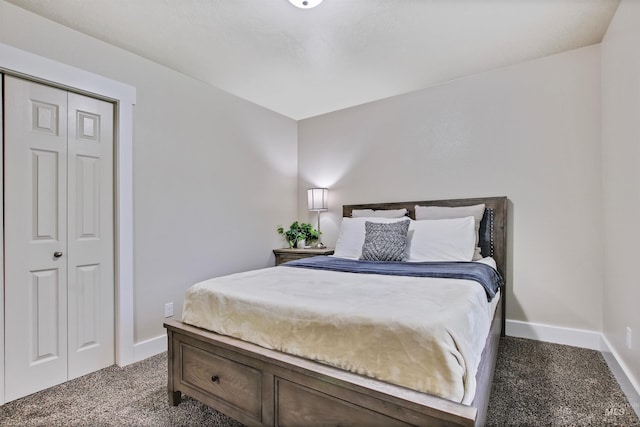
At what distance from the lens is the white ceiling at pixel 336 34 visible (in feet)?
6.88

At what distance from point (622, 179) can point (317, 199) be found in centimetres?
275

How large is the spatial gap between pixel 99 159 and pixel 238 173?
1334 millimetres

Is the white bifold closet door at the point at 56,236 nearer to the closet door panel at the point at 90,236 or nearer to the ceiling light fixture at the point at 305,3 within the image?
the closet door panel at the point at 90,236

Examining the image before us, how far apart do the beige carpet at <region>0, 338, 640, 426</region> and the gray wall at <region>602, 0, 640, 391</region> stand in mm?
241

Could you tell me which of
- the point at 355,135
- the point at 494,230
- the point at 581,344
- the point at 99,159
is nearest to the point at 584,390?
the point at 581,344

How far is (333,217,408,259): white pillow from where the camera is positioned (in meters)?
3.10

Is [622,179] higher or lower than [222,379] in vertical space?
higher

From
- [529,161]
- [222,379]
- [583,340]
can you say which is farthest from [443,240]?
[222,379]

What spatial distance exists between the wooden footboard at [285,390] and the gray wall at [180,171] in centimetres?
105

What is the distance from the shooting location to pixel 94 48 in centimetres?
239

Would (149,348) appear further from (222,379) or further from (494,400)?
(494,400)

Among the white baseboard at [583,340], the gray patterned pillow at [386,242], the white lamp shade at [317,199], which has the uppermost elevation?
the white lamp shade at [317,199]

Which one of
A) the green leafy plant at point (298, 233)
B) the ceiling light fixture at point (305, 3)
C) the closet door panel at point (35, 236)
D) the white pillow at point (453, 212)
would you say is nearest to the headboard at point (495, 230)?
the white pillow at point (453, 212)

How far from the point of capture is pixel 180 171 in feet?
9.62
